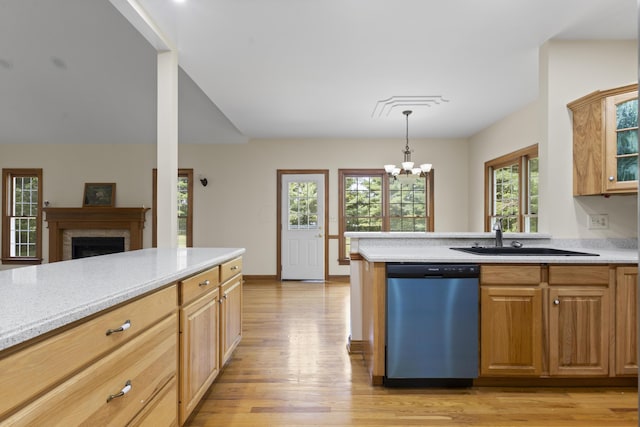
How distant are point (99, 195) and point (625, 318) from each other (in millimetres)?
7126

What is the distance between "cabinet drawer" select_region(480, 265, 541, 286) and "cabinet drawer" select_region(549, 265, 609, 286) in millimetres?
100

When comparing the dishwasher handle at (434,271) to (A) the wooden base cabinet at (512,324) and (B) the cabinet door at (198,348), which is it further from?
(B) the cabinet door at (198,348)

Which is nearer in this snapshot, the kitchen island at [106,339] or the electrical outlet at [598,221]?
the kitchen island at [106,339]

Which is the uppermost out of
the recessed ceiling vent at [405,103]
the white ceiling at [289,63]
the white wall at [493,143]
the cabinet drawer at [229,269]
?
the white ceiling at [289,63]

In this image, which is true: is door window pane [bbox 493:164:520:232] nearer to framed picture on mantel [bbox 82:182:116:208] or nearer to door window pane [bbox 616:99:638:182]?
door window pane [bbox 616:99:638:182]

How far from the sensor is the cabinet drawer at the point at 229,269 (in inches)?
90.8

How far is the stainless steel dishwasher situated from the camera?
2.19 metres

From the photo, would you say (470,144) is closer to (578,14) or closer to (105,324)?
(578,14)

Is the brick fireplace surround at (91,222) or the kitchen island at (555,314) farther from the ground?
the brick fireplace surround at (91,222)

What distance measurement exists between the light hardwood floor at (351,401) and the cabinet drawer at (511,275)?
2.31 feet

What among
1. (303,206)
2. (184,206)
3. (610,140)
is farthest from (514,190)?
(184,206)

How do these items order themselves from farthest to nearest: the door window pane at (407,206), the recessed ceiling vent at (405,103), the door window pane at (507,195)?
1. the door window pane at (407,206)
2. the door window pane at (507,195)
3. the recessed ceiling vent at (405,103)

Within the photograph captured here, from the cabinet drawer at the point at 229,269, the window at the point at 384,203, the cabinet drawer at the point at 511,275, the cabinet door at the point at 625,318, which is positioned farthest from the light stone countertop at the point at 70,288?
the window at the point at 384,203

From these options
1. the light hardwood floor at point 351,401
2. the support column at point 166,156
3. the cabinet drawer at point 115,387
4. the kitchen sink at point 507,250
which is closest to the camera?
the cabinet drawer at point 115,387
